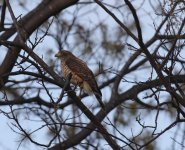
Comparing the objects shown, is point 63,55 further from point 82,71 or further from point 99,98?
point 99,98

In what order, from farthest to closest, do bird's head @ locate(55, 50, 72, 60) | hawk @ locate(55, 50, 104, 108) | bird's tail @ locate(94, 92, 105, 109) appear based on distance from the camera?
bird's head @ locate(55, 50, 72, 60) → hawk @ locate(55, 50, 104, 108) → bird's tail @ locate(94, 92, 105, 109)

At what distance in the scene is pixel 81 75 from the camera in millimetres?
6992

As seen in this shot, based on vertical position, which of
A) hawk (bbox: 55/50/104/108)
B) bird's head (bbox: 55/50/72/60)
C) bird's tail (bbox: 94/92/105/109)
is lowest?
bird's tail (bbox: 94/92/105/109)

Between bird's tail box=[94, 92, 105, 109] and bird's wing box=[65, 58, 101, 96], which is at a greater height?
bird's wing box=[65, 58, 101, 96]

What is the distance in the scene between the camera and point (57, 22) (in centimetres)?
1041

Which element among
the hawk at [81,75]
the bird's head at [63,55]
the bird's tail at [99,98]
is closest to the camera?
the bird's tail at [99,98]

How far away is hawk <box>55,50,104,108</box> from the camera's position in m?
6.85

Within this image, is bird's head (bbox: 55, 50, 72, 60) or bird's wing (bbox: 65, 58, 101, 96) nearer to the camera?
bird's wing (bbox: 65, 58, 101, 96)

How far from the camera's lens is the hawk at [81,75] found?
6.85 metres

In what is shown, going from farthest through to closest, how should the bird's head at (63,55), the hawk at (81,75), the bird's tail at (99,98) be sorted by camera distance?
the bird's head at (63,55)
the hawk at (81,75)
the bird's tail at (99,98)

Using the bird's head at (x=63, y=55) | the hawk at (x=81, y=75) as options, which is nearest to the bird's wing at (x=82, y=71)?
the hawk at (x=81, y=75)

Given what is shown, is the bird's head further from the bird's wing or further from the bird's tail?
the bird's tail

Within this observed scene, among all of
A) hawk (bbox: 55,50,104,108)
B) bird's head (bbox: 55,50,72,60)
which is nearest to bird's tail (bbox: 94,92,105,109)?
hawk (bbox: 55,50,104,108)

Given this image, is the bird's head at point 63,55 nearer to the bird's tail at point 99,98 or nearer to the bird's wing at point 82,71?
the bird's wing at point 82,71
